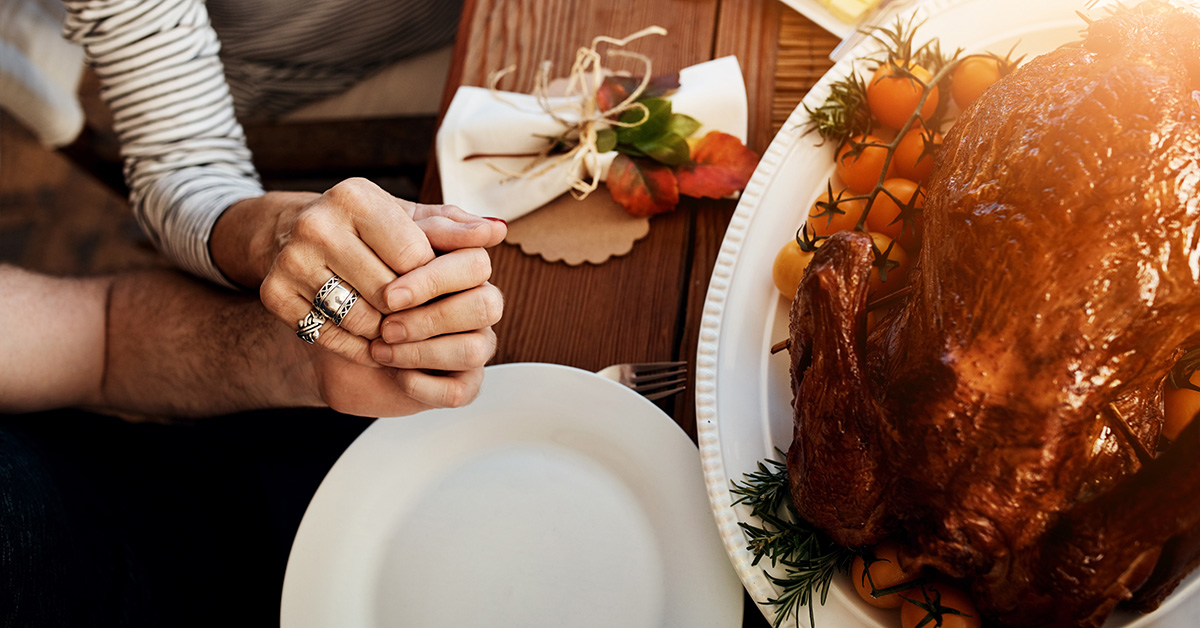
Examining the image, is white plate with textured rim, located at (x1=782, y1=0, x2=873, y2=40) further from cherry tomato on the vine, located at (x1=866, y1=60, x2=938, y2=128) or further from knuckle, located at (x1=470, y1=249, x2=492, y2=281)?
knuckle, located at (x1=470, y1=249, x2=492, y2=281)

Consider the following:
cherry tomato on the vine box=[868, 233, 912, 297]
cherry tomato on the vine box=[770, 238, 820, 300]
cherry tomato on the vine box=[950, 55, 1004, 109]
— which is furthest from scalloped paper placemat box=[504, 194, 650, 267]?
cherry tomato on the vine box=[950, 55, 1004, 109]

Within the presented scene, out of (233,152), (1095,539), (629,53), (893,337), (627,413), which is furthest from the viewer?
(233,152)

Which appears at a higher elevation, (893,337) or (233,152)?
(893,337)

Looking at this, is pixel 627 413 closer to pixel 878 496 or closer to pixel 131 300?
pixel 878 496

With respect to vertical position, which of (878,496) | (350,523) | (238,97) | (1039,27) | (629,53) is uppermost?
(1039,27)

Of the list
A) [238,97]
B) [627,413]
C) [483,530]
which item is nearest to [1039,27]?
[627,413]

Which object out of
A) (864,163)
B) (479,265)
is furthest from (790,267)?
(479,265)

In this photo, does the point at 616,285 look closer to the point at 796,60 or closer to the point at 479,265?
the point at 479,265
